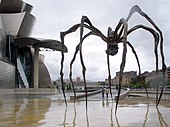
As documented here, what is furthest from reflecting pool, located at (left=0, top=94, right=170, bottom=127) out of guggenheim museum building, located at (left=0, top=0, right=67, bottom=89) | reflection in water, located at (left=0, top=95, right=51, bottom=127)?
guggenheim museum building, located at (left=0, top=0, right=67, bottom=89)

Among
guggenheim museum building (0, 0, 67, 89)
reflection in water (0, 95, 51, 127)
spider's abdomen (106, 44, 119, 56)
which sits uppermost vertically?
guggenheim museum building (0, 0, 67, 89)

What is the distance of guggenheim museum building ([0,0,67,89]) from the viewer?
42.8 metres

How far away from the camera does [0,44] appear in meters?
38.2

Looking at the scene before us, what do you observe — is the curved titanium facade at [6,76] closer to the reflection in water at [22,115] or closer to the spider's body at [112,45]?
the reflection in water at [22,115]

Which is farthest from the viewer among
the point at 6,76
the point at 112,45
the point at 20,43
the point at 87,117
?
the point at 20,43

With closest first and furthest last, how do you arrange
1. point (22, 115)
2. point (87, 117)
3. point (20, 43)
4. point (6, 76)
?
point (87, 117) → point (22, 115) → point (6, 76) → point (20, 43)

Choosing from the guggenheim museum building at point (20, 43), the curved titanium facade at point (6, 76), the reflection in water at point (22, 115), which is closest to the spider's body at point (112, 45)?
the reflection in water at point (22, 115)

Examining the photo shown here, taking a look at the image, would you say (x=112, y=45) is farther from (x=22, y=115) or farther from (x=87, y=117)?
(x=22, y=115)

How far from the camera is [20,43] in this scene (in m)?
47.0

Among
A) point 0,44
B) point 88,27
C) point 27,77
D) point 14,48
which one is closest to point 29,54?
point 27,77

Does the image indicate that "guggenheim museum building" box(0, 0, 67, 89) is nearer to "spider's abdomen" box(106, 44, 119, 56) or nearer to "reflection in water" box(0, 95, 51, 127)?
"reflection in water" box(0, 95, 51, 127)

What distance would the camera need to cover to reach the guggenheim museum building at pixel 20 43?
140 feet

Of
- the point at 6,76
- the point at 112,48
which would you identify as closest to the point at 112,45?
the point at 112,48

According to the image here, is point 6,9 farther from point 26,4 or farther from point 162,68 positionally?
point 162,68
